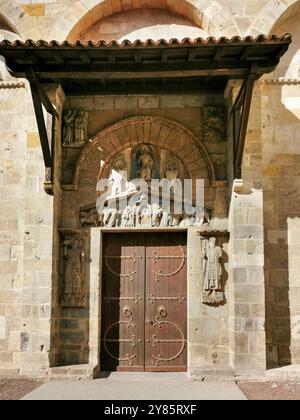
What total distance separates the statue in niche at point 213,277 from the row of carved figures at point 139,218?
0.53 m

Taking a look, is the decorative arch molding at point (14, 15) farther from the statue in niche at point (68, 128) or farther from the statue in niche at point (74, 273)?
the statue in niche at point (74, 273)

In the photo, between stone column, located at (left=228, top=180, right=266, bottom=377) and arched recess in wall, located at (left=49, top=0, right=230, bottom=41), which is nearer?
stone column, located at (left=228, top=180, right=266, bottom=377)

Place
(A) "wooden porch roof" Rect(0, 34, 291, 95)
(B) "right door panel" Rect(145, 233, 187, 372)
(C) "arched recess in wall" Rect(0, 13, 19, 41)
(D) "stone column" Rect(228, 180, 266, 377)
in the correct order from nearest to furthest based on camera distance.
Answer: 1. (A) "wooden porch roof" Rect(0, 34, 291, 95)
2. (D) "stone column" Rect(228, 180, 266, 377)
3. (B) "right door panel" Rect(145, 233, 187, 372)
4. (C) "arched recess in wall" Rect(0, 13, 19, 41)

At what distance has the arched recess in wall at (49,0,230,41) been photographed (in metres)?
8.12

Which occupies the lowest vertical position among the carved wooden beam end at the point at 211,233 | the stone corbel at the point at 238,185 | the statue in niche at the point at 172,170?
the carved wooden beam end at the point at 211,233

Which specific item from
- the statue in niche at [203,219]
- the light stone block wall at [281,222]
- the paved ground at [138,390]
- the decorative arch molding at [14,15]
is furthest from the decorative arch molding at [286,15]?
the paved ground at [138,390]

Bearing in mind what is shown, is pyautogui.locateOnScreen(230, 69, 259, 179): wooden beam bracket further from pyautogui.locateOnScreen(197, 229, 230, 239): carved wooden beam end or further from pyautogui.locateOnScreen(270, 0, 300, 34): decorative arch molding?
pyautogui.locateOnScreen(270, 0, 300, 34): decorative arch molding

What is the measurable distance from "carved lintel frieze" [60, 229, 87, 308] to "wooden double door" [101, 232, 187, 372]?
39 centimetres

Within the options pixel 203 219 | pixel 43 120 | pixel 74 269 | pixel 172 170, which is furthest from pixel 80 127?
pixel 203 219

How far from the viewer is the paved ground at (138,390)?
637cm

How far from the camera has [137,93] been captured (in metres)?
8.30

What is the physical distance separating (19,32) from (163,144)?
116 inches

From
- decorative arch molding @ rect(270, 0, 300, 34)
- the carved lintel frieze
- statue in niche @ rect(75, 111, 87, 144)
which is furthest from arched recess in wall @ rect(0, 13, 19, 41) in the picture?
decorative arch molding @ rect(270, 0, 300, 34)

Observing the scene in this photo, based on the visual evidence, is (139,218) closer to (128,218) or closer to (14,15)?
(128,218)
